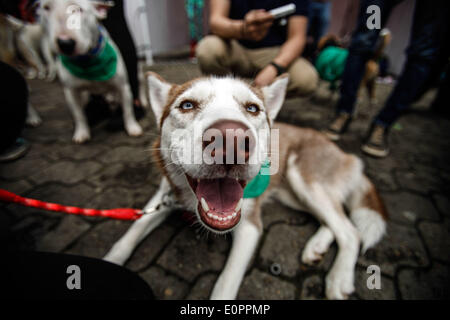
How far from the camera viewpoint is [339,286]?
4.48 feet

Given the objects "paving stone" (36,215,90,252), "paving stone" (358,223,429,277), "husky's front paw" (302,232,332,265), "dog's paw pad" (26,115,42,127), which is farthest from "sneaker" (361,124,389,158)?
"dog's paw pad" (26,115,42,127)

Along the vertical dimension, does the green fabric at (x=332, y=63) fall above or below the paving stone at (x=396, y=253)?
above

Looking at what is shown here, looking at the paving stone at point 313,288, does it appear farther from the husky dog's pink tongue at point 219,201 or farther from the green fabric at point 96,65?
the green fabric at point 96,65

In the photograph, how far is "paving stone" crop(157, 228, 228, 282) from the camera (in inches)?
56.7

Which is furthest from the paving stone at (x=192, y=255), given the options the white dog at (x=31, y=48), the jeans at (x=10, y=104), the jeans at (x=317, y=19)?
the white dog at (x=31, y=48)

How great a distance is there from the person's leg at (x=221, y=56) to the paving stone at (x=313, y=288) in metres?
2.90

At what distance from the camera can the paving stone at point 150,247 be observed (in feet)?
4.76

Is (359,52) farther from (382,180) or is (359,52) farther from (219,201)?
(219,201)

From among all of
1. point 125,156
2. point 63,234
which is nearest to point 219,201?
point 63,234

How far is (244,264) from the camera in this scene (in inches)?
53.6

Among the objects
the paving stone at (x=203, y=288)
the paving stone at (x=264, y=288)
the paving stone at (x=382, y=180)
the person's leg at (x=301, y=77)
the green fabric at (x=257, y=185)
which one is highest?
the person's leg at (x=301, y=77)

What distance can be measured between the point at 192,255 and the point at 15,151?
106 inches
